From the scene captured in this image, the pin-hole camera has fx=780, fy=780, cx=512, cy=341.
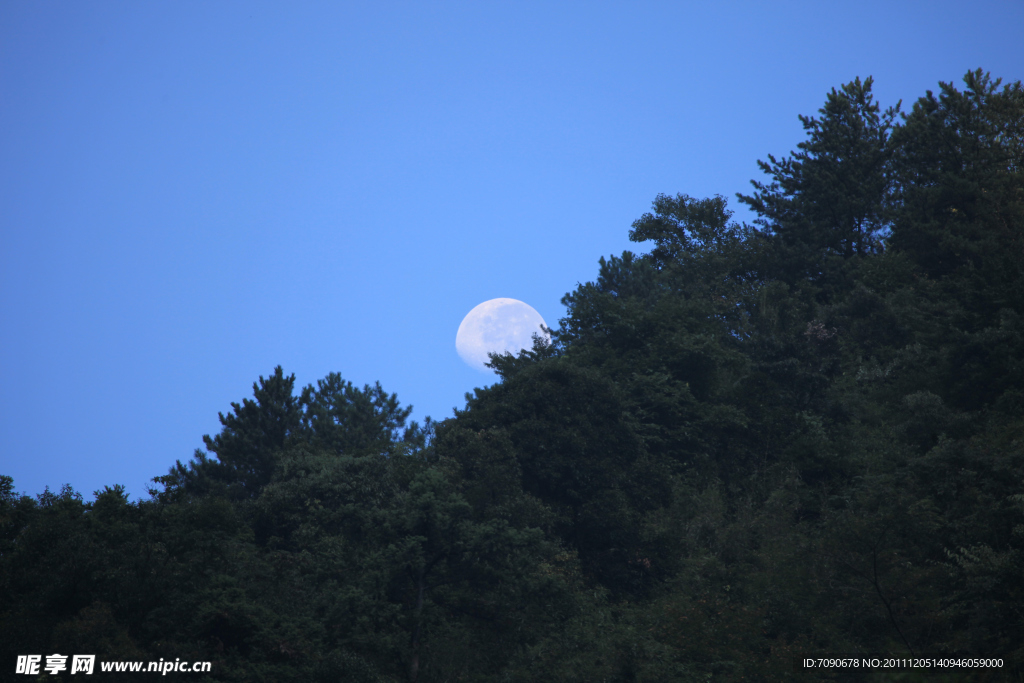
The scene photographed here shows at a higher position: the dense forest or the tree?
the tree

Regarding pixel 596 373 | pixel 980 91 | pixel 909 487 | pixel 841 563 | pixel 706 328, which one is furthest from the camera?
pixel 980 91

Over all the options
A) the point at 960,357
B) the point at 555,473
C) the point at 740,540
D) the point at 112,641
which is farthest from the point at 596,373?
the point at 112,641

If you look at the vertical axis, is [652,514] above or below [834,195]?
below

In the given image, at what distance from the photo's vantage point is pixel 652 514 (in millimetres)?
28641

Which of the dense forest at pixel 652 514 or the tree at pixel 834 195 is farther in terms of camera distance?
the tree at pixel 834 195

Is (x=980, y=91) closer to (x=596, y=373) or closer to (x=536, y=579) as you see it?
(x=596, y=373)

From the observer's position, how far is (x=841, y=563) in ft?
70.8

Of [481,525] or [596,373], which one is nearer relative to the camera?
[481,525]

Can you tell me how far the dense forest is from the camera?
62.7ft

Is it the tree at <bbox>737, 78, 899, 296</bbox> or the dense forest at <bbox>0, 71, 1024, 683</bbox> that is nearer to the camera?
the dense forest at <bbox>0, 71, 1024, 683</bbox>

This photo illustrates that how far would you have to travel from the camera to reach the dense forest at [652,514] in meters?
19.1

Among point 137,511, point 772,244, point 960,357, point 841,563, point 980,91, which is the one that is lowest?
point 841,563

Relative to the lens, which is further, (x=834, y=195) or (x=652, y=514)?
(x=834, y=195)

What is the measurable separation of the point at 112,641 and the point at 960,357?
93.9ft
